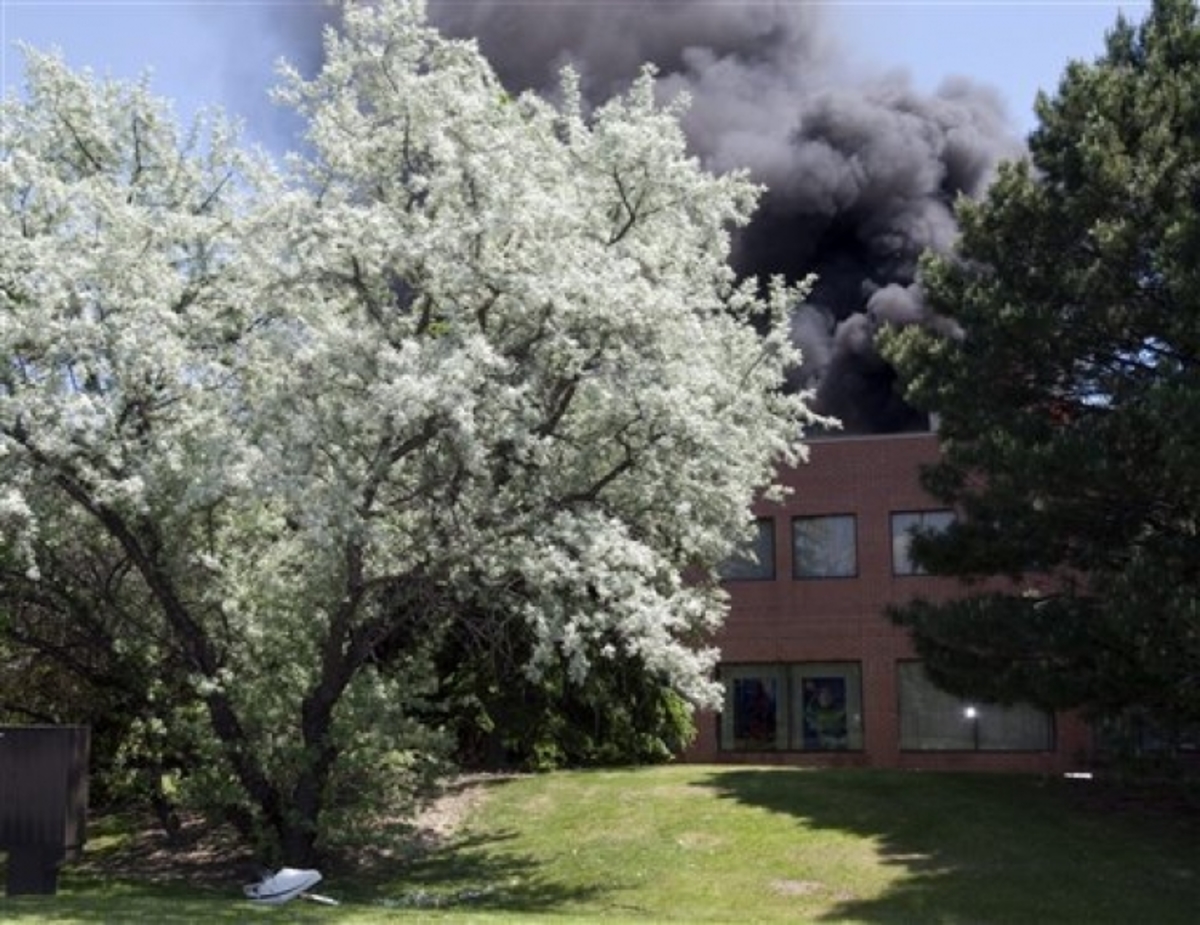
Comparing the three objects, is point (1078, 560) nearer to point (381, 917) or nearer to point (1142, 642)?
point (1142, 642)

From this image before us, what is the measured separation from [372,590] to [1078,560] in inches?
388

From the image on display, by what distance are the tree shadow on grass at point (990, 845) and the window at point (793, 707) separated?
8437 mm

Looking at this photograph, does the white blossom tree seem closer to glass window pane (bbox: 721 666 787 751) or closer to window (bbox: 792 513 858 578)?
window (bbox: 792 513 858 578)

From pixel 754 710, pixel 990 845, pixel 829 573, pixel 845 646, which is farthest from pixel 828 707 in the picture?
pixel 990 845

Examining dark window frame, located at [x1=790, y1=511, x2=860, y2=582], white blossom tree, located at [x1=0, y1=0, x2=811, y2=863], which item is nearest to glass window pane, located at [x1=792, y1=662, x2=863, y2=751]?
dark window frame, located at [x1=790, y1=511, x2=860, y2=582]

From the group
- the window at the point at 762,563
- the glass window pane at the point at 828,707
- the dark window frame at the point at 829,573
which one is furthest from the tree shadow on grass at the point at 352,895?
the dark window frame at the point at 829,573

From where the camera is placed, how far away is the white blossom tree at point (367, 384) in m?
16.0

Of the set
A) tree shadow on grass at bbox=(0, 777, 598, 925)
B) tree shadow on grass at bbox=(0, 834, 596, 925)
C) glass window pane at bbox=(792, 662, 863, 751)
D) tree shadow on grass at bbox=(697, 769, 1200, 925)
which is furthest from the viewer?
glass window pane at bbox=(792, 662, 863, 751)

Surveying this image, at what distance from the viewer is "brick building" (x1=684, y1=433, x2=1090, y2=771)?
32125 mm

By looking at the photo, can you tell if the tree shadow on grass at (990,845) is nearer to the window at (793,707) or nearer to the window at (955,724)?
the window at (955,724)

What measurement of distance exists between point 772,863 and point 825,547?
15.1 meters

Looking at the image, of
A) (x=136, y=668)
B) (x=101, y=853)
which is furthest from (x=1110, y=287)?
(x=101, y=853)

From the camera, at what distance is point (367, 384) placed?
16.1 m

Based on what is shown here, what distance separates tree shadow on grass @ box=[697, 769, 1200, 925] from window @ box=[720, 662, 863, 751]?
8437 mm
